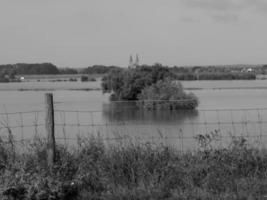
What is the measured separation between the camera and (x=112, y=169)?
820cm

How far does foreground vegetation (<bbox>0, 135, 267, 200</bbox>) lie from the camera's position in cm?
725

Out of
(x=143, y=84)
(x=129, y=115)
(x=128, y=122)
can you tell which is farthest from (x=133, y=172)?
(x=143, y=84)

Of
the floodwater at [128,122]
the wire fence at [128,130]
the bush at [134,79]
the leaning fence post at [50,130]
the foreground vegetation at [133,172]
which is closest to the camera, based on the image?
the foreground vegetation at [133,172]

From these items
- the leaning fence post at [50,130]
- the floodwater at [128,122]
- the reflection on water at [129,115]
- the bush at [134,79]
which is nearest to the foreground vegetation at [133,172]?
the leaning fence post at [50,130]

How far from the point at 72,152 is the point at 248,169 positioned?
2859 millimetres

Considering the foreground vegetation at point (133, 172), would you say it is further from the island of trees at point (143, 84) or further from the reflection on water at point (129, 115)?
the island of trees at point (143, 84)

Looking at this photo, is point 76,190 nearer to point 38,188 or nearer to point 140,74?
point 38,188

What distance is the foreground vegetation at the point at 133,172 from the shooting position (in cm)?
725

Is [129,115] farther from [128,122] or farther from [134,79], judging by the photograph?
[134,79]

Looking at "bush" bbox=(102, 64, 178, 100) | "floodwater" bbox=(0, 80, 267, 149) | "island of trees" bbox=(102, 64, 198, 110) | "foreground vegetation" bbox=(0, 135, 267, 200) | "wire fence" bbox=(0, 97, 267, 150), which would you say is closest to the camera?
"foreground vegetation" bbox=(0, 135, 267, 200)

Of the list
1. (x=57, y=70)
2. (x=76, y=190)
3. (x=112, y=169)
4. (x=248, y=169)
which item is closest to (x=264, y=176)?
(x=248, y=169)

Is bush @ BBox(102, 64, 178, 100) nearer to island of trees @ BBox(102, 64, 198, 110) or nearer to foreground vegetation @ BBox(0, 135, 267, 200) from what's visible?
island of trees @ BBox(102, 64, 198, 110)

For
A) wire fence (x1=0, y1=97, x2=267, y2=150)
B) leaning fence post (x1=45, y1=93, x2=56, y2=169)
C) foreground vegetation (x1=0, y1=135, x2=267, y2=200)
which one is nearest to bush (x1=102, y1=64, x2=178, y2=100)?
wire fence (x1=0, y1=97, x2=267, y2=150)

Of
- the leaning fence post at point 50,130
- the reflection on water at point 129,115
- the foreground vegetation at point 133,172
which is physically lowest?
the reflection on water at point 129,115
